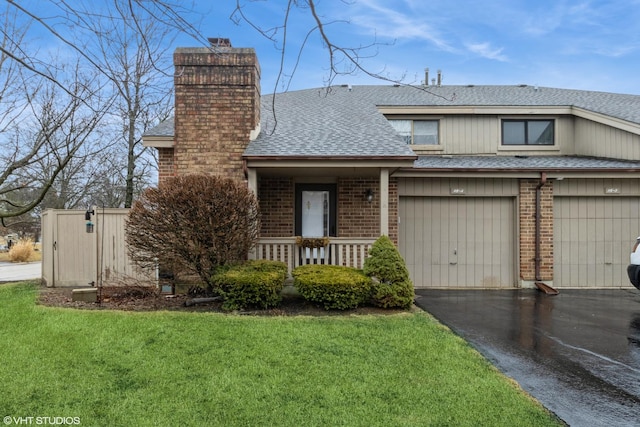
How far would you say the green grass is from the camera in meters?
3.47

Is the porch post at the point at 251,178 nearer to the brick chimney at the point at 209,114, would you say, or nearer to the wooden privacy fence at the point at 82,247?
the brick chimney at the point at 209,114

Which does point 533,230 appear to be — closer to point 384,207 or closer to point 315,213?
point 384,207

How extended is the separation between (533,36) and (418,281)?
6.09 m

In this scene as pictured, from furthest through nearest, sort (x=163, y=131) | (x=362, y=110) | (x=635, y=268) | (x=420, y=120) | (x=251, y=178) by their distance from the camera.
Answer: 1. (x=420, y=120)
2. (x=362, y=110)
3. (x=163, y=131)
4. (x=251, y=178)
5. (x=635, y=268)

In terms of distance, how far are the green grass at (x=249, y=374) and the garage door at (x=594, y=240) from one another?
5.93m

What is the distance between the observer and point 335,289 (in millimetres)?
7176

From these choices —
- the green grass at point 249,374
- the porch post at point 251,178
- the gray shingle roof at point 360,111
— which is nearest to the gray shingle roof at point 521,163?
the gray shingle roof at point 360,111

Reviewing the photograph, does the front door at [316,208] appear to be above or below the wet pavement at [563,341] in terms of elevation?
above

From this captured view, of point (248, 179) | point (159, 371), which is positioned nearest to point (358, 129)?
point (248, 179)

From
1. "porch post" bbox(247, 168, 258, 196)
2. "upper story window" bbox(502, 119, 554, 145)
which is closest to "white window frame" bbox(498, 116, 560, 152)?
"upper story window" bbox(502, 119, 554, 145)

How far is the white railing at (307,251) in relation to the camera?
8.68 metres

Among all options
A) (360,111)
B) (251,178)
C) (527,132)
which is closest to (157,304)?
(251,178)

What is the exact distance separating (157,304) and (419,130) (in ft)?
28.8

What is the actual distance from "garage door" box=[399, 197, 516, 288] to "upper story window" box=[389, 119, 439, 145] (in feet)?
9.19
